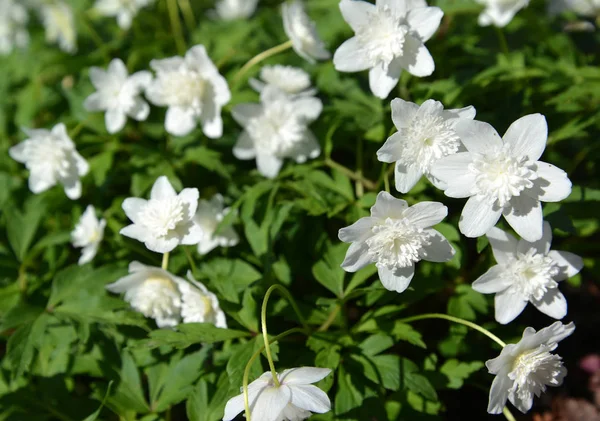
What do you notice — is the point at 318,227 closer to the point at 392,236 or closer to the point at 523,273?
the point at 392,236

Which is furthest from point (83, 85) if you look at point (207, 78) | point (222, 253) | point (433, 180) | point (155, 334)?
point (433, 180)

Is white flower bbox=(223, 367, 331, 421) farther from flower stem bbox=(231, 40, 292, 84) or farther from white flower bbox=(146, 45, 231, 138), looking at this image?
flower stem bbox=(231, 40, 292, 84)

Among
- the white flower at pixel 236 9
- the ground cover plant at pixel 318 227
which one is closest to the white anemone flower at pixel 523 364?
the ground cover plant at pixel 318 227

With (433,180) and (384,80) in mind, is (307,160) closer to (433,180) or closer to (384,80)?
(384,80)

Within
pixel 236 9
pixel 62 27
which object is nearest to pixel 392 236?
pixel 236 9

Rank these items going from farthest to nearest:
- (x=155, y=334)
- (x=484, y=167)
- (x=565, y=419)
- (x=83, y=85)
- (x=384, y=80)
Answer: (x=83, y=85), (x=565, y=419), (x=384, y=80), (x=155, y=334), (x=484, y=167)

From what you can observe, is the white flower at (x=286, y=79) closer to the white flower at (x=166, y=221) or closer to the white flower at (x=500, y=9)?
the white flower at (x=166, y=221)
